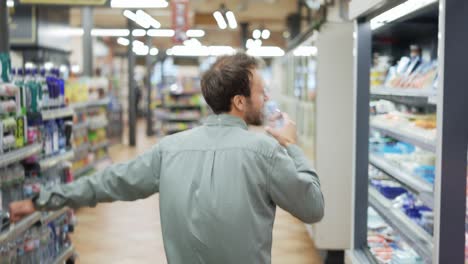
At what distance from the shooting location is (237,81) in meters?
2.28

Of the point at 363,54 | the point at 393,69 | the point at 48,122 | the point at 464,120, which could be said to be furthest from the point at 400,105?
the point at 48,122

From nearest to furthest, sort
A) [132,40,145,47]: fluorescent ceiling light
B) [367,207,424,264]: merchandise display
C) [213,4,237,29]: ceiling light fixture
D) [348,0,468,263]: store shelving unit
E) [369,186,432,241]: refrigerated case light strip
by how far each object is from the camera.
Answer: [348,0,468,263]: store shelving unit, [369,186,432,241]: refrigerated case light strip, [367,207,424,264]: merchandise display, [213,4,237,29]: ceiling light fixture, [132,40,145,47]: fluorescent ceiling light

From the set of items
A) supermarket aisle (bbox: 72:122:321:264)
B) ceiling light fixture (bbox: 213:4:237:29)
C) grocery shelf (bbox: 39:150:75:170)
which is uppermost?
ceiling light fixture (bbox: 213:4:237:29)

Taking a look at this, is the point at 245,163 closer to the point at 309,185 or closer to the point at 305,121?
the point at 309,185

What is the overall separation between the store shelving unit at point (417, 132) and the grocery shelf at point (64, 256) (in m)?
2.23

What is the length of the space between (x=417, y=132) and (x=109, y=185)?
75.4 inches

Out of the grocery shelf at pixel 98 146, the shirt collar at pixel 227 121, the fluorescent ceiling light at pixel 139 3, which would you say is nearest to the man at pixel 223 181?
the shirt collar at pixel 227 121

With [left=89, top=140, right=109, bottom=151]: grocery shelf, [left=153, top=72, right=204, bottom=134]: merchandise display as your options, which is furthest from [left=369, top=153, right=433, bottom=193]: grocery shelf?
[left=153, top=72, right=204, bottom=134]: merchandise display

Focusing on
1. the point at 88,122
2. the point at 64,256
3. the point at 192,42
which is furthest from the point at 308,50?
the point at 192,42

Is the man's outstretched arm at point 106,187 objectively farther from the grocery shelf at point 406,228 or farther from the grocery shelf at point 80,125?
the grocery shelf at point 80,125

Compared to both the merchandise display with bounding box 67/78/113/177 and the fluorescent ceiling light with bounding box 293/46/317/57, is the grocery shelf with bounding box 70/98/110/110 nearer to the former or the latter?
the merchandise display with bounding box 67/78/113/177

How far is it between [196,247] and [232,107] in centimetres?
51

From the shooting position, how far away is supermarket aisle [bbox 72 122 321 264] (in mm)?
6141

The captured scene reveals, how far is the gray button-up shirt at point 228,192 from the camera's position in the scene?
7.30 ft
